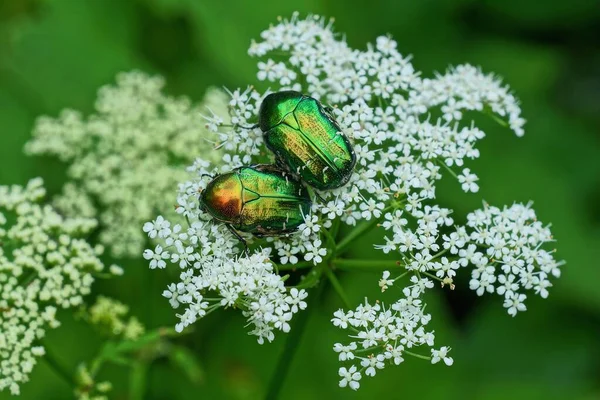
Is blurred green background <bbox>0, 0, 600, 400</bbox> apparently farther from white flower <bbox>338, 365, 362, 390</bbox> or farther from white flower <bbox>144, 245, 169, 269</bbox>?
white flower <bbox>338, 365, 362, 390</bbox>

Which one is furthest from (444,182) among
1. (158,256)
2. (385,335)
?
(158,256)

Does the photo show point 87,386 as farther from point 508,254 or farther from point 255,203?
point 508,254

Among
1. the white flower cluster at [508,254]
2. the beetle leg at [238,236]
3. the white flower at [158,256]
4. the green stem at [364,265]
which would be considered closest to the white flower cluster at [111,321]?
the white flower at [158,256]

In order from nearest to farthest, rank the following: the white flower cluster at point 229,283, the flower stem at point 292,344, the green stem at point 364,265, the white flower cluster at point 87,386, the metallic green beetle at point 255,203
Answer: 1. the white flower cluster at point 229,283
2. the metallic green beetle at point 255,203
3. the green stem at point 364,265
4. the flower stem at point 292,344
5. the white flower cluster at point 87,386

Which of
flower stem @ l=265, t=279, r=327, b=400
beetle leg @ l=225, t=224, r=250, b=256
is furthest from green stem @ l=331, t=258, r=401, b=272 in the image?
beetle leg @ l=225, t=224, r=250, b=256

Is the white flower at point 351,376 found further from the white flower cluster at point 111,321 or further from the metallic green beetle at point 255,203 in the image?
the white flower cluster at point 111,321

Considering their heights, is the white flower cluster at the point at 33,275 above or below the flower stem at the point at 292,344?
above

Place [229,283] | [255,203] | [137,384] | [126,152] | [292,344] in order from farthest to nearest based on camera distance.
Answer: [126,152] < [137,384] < [292,344] < [255,203] < [229,283]
